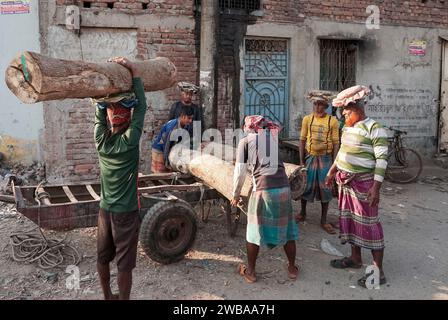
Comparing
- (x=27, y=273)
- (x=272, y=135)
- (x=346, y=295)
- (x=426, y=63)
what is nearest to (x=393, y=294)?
(x=346, y=295)

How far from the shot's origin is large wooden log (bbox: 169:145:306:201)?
15.9ft

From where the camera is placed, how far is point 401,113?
33.1 ft

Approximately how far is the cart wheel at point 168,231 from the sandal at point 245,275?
593 millimetres

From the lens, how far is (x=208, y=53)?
7.33 meters

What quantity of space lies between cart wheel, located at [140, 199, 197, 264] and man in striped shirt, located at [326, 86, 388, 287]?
1.62 meters

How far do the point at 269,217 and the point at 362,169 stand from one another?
0.99 m

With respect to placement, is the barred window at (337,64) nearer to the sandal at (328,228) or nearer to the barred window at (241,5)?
the barred window at (241,5)

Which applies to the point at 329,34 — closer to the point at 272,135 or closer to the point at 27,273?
the point at 272,135

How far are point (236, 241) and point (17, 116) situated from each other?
4.23 m

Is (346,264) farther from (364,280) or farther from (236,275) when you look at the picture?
(236,275)

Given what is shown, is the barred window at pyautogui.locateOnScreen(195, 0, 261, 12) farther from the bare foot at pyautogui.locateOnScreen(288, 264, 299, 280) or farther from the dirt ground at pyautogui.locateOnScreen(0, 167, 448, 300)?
the bare foot at pyautogui.locateOnScreen(288, 264, 299, 280)

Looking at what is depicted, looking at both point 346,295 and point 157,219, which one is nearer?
point 346,295

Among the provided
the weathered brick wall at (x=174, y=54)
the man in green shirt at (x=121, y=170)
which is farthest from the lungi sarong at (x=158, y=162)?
the man in green shirt at (x=121, y=170)

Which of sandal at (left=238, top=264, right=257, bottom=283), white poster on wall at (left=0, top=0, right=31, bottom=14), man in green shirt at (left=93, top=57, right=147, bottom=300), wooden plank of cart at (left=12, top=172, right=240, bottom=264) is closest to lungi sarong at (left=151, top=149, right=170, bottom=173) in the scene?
wooden plank of cart at (left=12, top=172, right=240, bottom=264)
